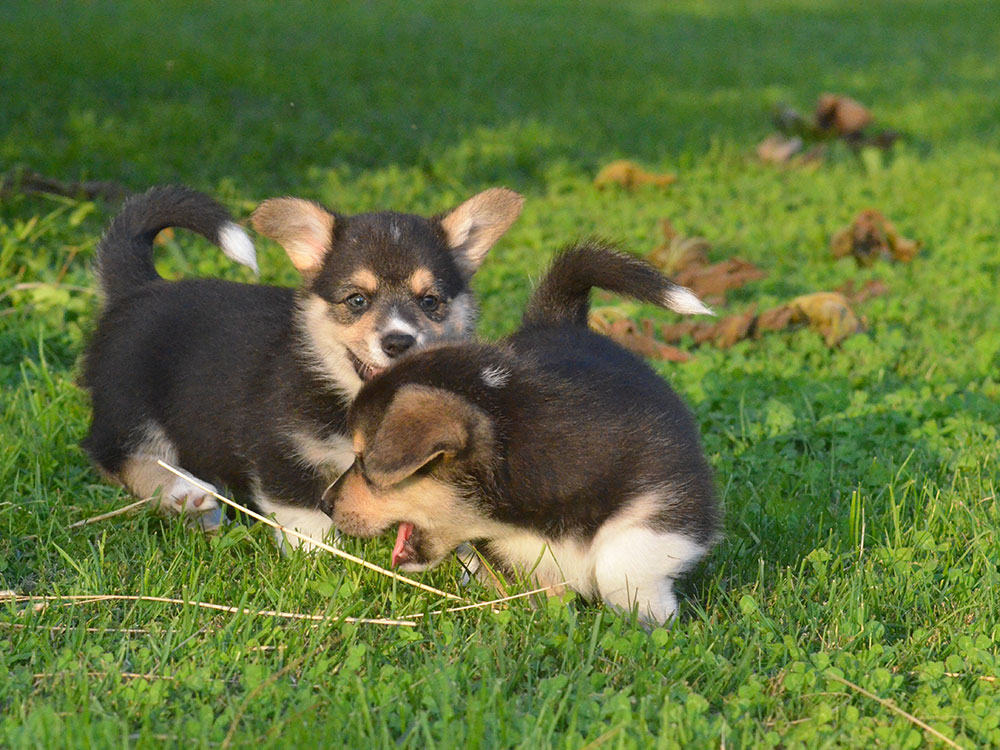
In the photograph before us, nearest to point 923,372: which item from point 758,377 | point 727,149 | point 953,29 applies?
point 758,377

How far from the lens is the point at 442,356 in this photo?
314 centimetres

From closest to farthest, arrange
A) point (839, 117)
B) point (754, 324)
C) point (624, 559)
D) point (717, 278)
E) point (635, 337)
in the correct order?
point (624, 559) → point (635, 337) → point (754, 324) → point (717, 278) → point (839, 117)

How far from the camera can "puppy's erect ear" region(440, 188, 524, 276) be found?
423 centimetres

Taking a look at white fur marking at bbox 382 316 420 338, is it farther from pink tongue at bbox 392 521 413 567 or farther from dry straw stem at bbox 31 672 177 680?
dry straw stem at bbox 31 672 177 680

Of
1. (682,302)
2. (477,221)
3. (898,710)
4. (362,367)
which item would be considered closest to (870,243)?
(477,221)

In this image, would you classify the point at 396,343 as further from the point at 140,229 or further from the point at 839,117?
the point at 839,117

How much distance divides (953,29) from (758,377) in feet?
45.6

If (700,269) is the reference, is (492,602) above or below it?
above

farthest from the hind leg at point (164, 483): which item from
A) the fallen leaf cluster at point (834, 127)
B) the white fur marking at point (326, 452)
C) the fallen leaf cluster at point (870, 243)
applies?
the fallen leaf cluster at point (834, 127)

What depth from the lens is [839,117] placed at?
9930mm

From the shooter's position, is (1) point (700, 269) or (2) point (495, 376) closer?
(2) point (495, 376)

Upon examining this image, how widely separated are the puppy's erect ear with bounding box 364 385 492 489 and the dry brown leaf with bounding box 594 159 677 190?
534 centimetres

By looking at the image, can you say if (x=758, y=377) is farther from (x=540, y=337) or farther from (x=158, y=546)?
(x=158, y=546)

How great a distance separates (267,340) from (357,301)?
1.17 feet
